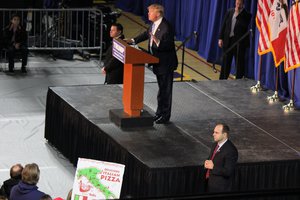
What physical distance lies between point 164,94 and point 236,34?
4134mm

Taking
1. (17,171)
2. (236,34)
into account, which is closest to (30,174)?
(17,171)

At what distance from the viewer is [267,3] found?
40.1 ft

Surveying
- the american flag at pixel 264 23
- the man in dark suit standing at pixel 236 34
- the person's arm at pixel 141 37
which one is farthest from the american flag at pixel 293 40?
the person's arm at pixel 141 37

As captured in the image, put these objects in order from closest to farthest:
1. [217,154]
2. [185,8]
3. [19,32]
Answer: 1. [217,154]
2. [19,32]
3. [185,8]

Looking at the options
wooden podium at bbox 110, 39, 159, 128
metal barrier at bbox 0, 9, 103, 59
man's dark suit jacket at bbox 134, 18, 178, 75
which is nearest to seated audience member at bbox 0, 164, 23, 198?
wooden podium at bbox 110, 39, 159, 128

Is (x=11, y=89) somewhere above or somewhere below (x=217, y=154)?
below

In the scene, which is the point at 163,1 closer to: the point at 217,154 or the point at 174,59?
the point at 174,59

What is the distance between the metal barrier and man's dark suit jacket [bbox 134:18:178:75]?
22.9 ft

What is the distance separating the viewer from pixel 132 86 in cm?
963

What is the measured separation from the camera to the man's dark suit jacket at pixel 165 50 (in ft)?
30.9

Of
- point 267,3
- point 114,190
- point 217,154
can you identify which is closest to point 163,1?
point 267,3

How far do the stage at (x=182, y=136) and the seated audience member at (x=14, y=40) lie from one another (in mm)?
3915

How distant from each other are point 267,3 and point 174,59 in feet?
10.4

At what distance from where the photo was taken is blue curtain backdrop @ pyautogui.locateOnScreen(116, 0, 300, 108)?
1324cm
